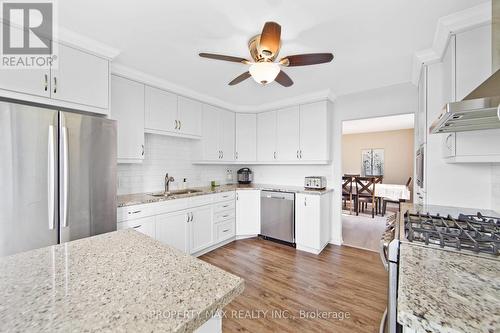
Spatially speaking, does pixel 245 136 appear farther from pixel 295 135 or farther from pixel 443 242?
pixel 443 242

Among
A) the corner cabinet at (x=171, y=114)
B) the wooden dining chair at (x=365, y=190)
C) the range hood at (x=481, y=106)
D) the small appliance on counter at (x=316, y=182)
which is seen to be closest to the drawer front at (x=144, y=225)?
the corner cabinet at (x=171, y=114)

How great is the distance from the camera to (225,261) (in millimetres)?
2758

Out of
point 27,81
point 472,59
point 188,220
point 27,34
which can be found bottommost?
point 188,220

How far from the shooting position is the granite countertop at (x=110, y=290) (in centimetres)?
54

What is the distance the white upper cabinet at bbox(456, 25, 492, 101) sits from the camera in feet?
4.62

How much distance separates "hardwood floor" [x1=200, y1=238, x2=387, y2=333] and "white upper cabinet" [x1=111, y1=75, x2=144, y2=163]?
1697 mm

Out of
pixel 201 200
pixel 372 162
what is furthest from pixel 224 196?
pixel 372 162

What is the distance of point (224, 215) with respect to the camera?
3.27m

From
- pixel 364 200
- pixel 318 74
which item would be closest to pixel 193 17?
pixel 318 74

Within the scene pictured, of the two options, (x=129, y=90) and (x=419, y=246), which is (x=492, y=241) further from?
(x=129, y=90)

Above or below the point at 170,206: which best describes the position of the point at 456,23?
above

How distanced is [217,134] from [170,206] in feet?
5.02

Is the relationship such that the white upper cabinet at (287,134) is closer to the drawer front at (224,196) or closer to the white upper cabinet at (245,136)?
the white upper cabinet at (245,136)

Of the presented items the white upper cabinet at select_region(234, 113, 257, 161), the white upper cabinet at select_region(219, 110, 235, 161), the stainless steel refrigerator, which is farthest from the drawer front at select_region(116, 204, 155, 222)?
the white upper cabinet at select_region(234, 113, 257, 161)
